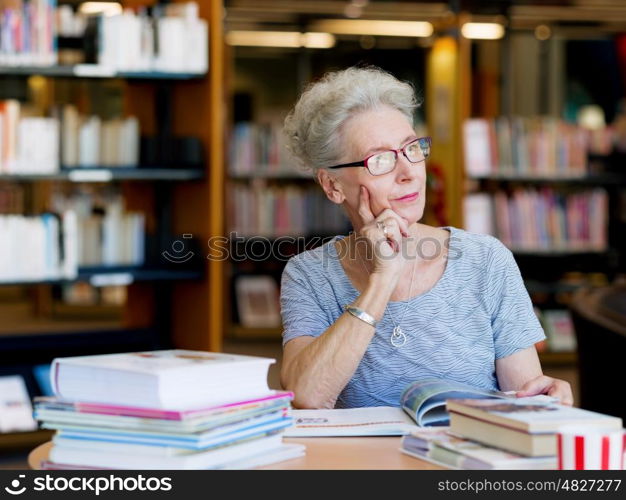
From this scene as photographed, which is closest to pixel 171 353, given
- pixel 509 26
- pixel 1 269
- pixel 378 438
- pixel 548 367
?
pixel 378 438

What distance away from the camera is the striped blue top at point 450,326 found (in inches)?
84.7

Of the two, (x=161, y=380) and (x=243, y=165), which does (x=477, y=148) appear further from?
(x=161, y=380)

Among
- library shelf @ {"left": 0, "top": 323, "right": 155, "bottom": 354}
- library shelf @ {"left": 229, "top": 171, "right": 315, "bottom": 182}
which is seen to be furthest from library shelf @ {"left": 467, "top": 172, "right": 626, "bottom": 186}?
library shelf @ {"left": 0, "top": 323, "right": 155, "bottom": 354}

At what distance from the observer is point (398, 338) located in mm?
2172

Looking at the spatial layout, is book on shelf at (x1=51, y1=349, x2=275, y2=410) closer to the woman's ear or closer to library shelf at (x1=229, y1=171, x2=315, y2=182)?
the woman's ear

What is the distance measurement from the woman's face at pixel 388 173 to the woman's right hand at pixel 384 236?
0.06 ft

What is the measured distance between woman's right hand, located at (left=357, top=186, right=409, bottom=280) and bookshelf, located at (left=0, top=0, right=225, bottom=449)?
9.01ft

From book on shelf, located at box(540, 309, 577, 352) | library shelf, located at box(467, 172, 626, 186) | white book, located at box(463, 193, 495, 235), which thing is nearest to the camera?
white book, located at box(463, 193, 495, 235)

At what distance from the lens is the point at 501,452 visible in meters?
1.38

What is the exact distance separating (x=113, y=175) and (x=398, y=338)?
2.95 meters

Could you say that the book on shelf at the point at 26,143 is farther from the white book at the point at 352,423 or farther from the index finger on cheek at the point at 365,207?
the white book at the point at 352,423

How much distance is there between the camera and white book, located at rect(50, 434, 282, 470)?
1.36 m

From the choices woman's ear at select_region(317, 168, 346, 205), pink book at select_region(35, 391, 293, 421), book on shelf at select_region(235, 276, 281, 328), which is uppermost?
woman's ear at select_region(317, 168, 346, 205)
